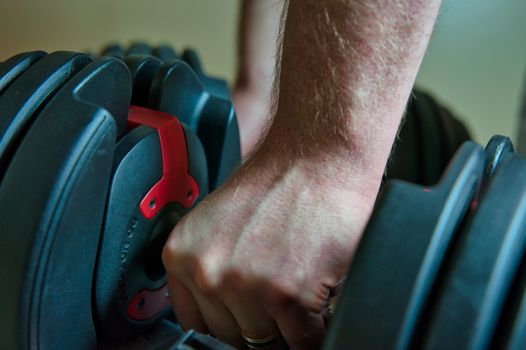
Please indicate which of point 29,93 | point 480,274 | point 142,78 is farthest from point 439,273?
point 142,78

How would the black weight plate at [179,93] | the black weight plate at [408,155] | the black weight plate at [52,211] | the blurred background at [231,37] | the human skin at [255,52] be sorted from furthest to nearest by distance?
the blurred background at [231,37] < the black weight plate at [408,155] < the human skin at [255,52] < the black weight plate at [179,93] < the black weight plate at [52,211]

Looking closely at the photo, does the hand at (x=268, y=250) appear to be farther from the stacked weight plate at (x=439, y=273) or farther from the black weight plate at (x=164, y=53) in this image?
the black weight plate at (x=164, y=53)

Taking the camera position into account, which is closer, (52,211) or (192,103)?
(52,211)

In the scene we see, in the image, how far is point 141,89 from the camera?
0.76m

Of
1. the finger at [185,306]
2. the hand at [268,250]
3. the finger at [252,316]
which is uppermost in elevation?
the hand at [268,250]

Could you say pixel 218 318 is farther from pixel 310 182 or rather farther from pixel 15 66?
pixel 15 66

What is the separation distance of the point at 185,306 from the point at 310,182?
19 centimetres

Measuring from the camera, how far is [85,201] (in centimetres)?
51

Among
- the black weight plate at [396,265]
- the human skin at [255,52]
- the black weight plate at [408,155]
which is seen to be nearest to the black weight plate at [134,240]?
the black weight plate at [396,265]

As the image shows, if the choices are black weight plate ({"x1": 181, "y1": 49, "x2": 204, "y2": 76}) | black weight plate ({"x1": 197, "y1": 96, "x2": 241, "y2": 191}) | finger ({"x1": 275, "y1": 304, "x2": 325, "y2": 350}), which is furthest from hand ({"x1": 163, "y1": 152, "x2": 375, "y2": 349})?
black weight plate ({"x1": 181, "y1": 49, "x2": 204, "y2": 76})

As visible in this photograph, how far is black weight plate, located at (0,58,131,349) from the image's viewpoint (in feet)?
1.57

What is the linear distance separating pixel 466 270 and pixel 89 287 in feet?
1.17

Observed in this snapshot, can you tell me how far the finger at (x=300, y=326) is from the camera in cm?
52

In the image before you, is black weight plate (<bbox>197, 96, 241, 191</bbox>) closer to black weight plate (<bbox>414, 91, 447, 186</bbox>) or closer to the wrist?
the wrist
